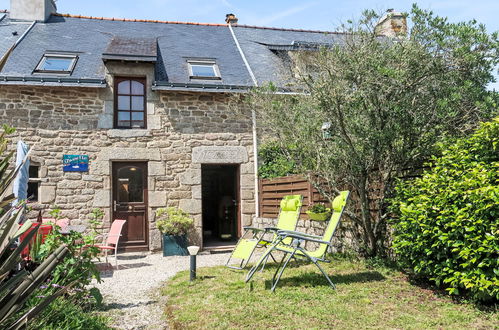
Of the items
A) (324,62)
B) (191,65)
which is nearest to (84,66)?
(191,65)

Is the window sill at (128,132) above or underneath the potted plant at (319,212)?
above

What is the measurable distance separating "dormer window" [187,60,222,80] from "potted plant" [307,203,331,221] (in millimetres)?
4242

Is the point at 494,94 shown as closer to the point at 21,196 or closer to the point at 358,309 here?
the point at 358,309

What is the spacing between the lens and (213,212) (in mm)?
12930

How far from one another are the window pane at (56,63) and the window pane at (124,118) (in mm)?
1491

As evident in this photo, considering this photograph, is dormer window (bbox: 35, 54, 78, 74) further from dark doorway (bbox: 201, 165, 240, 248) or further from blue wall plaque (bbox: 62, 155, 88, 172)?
dark doorway (bbox: 201, 165, 240, 248)

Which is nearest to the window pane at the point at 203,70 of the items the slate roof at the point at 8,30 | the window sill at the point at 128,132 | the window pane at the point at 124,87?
the window pane at the point at 124,87

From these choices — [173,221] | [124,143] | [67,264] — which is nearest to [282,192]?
[173,221]

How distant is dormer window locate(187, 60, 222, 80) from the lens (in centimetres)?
919

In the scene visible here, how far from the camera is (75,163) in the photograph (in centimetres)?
824

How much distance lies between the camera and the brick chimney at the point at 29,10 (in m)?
10.6

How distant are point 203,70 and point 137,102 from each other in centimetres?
177

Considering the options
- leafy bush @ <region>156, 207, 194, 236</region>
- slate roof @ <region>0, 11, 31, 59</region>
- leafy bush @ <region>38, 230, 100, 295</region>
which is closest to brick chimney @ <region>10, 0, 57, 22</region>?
slate roof @ <region>0, 11, 31, 59</region>

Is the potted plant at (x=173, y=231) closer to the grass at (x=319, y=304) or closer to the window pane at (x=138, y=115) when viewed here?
the window pane at (x=138, y=115)
